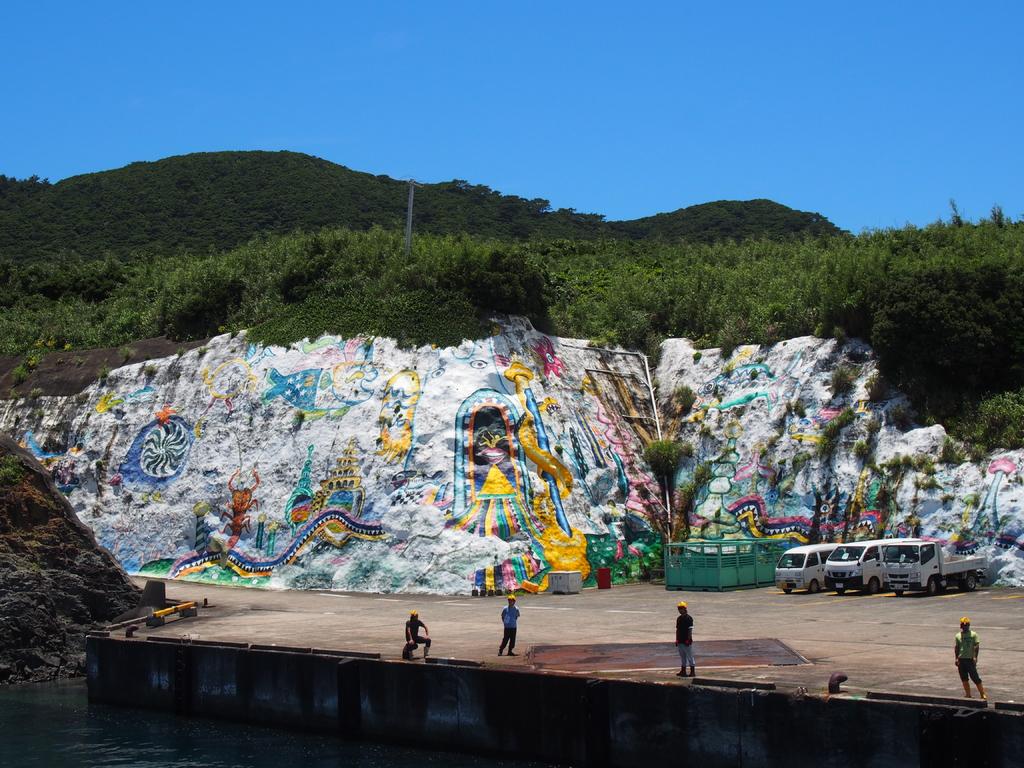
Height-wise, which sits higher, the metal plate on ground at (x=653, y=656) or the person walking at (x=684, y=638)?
the person walking at (x=684, y=638)

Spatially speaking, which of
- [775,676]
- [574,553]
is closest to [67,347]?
[574,553]

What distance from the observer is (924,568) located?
2998 centimetres

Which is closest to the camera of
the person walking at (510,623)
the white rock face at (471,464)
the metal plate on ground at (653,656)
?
the metal plate on ground at (653,656)

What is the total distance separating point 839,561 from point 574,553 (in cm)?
789

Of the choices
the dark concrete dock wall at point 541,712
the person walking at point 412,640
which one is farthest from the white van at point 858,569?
the dark concrete dock wall at point 541,712

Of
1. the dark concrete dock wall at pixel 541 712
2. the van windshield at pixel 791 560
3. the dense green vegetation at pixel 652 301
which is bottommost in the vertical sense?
the dark concrete dock wall at pixel 541 712

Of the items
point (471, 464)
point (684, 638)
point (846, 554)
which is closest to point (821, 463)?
point (846, 554)

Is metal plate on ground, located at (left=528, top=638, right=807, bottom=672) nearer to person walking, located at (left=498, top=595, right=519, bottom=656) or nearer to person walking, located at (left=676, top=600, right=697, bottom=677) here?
person walking, located at (left=498, top=595, right=519, bottom=656)

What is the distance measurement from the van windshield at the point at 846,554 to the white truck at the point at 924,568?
727 millimetres

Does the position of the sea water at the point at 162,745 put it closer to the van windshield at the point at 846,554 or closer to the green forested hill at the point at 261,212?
the van windshield at the point at 846,554

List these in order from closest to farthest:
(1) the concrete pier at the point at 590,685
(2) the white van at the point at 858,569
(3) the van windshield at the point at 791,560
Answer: (1) the concrete pier at the point at 590,685, (2) the white van at the point at 858,569, (3) the van windshield at the point at 791,560

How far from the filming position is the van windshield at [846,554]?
31.5m

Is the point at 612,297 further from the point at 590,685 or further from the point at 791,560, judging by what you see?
the point at 590,685

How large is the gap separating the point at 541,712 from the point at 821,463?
21.0 meters
